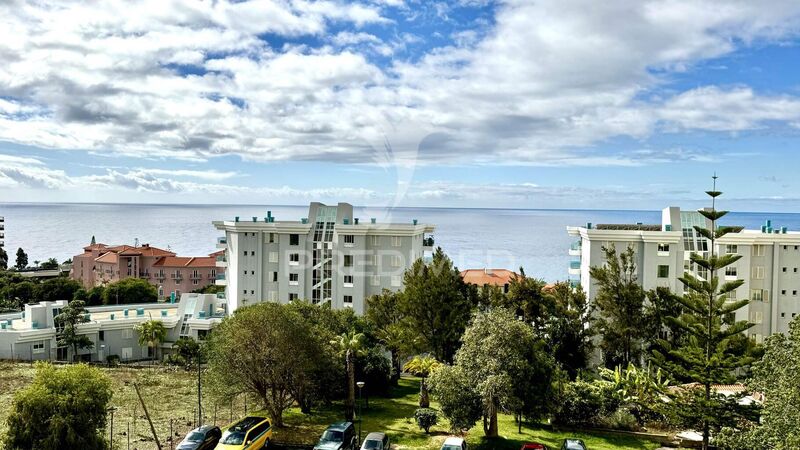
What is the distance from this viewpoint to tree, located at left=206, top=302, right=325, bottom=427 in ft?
60.0

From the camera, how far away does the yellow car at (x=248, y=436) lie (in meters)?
15.9

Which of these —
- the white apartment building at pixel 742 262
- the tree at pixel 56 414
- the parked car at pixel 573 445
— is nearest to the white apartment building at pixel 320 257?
the white apartment building at pixel 742 262

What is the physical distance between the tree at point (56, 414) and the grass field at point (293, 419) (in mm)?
3075

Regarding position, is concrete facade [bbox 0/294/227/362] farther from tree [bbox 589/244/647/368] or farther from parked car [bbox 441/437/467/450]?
tree [bbox 589/244/647/368]

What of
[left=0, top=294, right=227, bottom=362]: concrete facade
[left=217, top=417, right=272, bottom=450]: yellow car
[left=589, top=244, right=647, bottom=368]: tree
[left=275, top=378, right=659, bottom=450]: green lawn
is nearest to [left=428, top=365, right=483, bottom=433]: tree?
[left=275, top=378, right=659, bottom=450]: green lawn

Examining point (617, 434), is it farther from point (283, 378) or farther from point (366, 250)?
point (366, 250)

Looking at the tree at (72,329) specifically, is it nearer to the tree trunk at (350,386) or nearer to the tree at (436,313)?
the tree at (436,313)

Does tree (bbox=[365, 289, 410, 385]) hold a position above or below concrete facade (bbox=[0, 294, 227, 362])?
above

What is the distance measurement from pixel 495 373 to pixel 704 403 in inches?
247

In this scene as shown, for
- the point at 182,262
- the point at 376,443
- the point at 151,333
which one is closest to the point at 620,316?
the point at 376,443

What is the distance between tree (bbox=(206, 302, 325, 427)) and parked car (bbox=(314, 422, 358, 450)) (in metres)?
2.22

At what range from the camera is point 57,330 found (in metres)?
31.4

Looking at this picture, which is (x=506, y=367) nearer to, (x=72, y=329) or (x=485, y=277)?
(x=72, y=329)

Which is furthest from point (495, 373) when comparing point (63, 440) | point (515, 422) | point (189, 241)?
point (189, 241)
